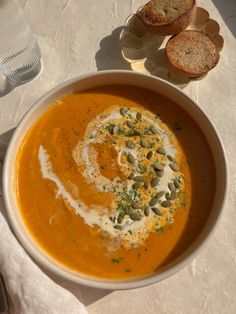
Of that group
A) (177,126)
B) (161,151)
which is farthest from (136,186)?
(177,126)

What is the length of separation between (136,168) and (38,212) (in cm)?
29

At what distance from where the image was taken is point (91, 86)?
53.4 inches

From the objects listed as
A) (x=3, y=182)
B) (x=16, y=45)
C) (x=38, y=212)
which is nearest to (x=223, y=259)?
(x=38, y=212)

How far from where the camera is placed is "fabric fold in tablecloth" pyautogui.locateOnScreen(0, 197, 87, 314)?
43.7 inches

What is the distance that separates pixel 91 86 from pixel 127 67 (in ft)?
0.56

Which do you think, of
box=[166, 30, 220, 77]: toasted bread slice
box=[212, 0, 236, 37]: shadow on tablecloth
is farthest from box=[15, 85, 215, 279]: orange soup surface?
box=[212, 0, 236, 37]: shadow on tablecloth

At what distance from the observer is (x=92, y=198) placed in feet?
4.04

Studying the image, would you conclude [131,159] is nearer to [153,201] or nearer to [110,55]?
[153,201]

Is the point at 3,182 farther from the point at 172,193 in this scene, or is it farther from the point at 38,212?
the point at 172,193

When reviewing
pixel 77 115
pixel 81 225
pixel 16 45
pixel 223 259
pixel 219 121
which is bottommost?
pixel 223 259

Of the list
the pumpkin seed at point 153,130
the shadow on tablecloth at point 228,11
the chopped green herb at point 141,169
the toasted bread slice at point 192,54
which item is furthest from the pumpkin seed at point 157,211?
the shadow on tablecloth at point 228,11

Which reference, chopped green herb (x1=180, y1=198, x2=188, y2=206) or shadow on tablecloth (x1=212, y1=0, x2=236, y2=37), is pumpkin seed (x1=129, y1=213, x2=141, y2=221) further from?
shadow on tablecloth (x1=212, y1=0, x2=236, y2=37)

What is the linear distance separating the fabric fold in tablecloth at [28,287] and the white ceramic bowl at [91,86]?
1.2 inches

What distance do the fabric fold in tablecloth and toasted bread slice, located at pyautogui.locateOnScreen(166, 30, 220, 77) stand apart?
2.28 ft
